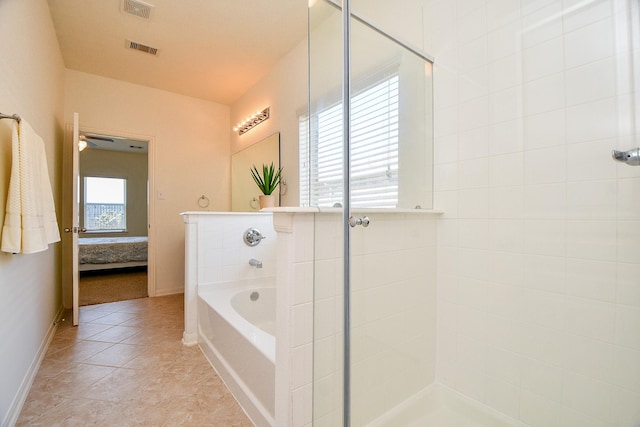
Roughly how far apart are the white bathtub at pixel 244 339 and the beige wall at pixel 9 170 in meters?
0.93

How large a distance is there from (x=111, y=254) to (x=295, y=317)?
4744mm

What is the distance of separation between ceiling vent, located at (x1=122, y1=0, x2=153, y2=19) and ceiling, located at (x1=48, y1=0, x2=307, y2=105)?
0.10ft

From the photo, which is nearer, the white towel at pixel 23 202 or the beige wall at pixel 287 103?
the white towel at pixel 23 202

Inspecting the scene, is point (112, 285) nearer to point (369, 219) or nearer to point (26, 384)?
point (26, 384)

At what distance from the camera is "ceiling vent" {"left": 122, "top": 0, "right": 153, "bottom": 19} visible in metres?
2.18

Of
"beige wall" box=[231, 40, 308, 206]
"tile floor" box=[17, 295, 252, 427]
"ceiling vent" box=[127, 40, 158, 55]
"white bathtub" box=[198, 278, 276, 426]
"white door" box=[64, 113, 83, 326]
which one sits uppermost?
"ceiling vent" box=[127, 40, 158, 55]

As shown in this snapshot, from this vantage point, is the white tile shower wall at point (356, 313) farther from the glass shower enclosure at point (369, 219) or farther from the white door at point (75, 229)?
the white door at point (75, 229)

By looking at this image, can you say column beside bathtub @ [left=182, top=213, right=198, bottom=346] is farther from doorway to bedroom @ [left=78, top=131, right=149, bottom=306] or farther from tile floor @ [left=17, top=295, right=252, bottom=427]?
doorway to bedroom @ [left=78, top=131, right=149, bottom=306]

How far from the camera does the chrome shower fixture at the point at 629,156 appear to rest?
33.3 inches

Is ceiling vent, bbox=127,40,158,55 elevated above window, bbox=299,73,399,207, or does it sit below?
above

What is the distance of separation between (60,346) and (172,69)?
274 centimetres

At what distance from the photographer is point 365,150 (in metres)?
1.26

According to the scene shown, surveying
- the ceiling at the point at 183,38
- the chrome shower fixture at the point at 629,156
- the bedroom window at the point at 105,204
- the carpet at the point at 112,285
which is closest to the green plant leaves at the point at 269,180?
the ceiling at the point at 183,38

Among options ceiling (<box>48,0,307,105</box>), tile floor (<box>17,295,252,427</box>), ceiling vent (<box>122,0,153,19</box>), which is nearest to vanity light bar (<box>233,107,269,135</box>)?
ceiling (<box>48,0,307,105</box>)
